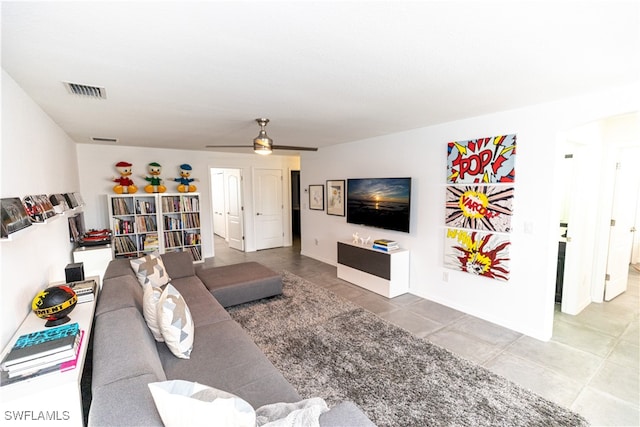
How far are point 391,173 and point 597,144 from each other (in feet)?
7.76

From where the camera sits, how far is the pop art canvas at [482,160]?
3018 mm

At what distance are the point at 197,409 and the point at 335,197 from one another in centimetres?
465

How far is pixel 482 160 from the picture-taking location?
10.6ft

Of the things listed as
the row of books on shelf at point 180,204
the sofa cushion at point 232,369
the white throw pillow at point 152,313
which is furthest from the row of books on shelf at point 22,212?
the row of books on shelf at point 180,204

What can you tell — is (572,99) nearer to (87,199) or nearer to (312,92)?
(312,92)

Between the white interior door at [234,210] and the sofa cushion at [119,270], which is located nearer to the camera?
the sofa cushion at [119,270]

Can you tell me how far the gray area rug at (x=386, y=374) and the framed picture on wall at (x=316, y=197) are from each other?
2812 millimetres

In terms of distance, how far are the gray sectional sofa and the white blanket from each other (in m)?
0.06

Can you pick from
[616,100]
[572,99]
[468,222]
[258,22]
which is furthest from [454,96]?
[258,22]

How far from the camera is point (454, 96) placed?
2.51 meters

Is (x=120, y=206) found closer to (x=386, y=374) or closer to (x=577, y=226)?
(x=386, y=374)

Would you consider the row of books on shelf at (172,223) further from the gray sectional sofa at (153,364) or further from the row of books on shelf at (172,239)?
the gray sectional sofa at (153,364)

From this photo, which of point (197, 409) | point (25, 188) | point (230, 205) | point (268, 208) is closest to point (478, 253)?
point (197, 409)

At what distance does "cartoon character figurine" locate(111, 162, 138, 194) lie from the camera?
16.6 feet
